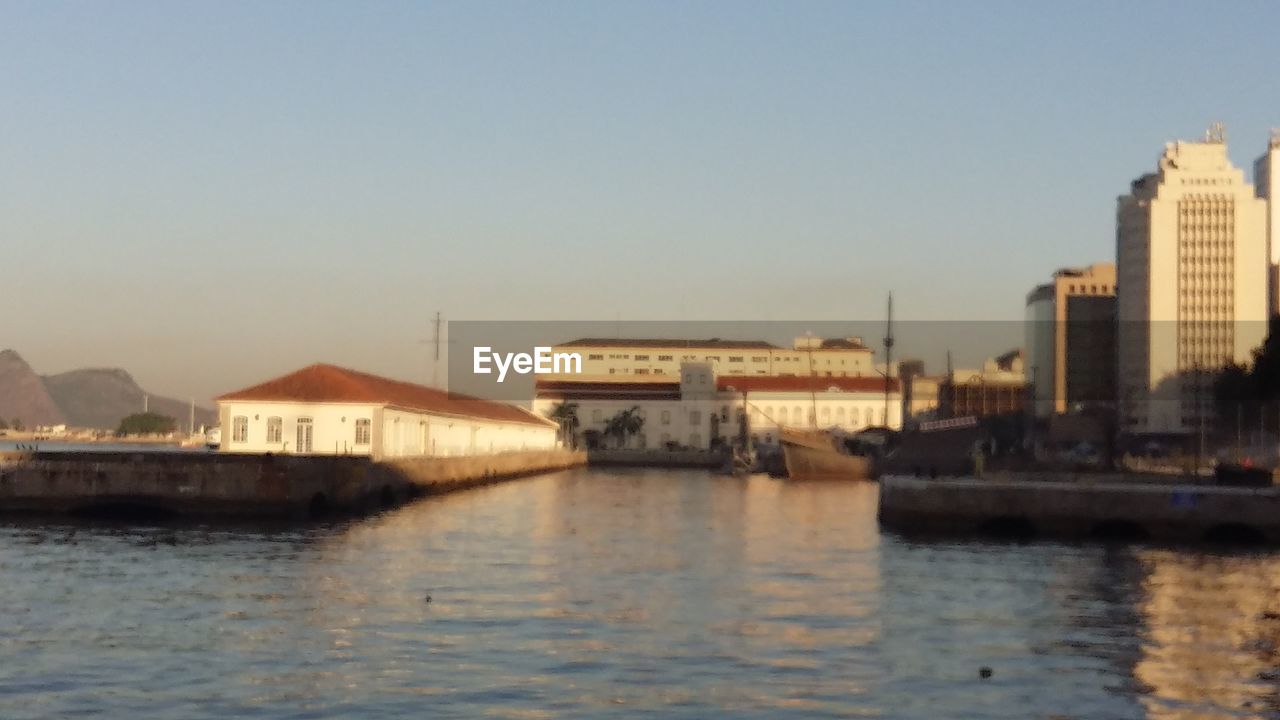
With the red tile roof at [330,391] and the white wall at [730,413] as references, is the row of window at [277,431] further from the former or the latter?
the white wall at [730,413]

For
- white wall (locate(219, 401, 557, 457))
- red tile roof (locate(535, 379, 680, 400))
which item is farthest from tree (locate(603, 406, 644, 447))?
white wall (locate(219, 401, 557, 457))

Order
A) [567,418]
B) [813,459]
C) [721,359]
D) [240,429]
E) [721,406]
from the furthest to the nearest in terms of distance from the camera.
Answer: [721,359]
[721,406]
[567,418]
[813,459]
[240,429]

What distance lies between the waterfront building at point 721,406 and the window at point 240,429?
92029mm

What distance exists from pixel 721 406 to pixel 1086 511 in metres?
112

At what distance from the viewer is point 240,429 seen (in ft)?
204

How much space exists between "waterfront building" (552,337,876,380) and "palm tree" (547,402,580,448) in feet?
70.3

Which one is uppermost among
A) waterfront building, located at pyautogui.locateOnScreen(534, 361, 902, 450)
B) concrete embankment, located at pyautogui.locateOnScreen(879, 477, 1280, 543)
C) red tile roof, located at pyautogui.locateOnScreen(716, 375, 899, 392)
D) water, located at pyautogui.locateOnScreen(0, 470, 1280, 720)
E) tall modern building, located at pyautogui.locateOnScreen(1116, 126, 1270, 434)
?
tall modern building, located at pyautogui.locateOnScreen(1116, 126, 1270, 434)

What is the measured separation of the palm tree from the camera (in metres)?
153

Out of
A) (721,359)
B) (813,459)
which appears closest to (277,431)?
(813,459)

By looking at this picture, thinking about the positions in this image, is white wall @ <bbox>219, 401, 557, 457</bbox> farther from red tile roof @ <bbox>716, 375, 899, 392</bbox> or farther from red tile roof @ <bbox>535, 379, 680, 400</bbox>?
red tile roof @ <bbox>535, 379, 680, 400</bbox>

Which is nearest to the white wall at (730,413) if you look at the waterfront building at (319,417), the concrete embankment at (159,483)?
the waterfront building at (319,417)

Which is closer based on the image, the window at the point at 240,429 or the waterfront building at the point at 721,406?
the window at the point at 240,429

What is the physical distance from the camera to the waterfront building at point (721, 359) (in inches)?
7062

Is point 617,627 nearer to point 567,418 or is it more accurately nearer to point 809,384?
point 567,418
